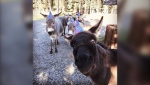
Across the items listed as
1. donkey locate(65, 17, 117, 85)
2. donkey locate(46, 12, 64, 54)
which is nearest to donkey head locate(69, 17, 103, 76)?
donkey locate(65, 17, 117, 85)

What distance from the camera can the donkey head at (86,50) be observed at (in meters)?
1.00

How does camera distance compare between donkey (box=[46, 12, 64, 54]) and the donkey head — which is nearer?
the donkey head

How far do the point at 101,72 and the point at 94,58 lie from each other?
0.13 meters

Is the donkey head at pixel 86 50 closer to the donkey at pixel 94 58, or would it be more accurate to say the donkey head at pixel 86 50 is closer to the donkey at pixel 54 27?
the donkey at pixel 94 58

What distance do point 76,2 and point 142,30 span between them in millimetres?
384

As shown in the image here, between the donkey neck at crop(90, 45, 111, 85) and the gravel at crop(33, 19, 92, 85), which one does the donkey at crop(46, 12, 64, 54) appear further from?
the donkey neck at crop(90, 45, 111, 85)

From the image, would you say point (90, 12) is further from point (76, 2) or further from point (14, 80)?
point (14, 80)

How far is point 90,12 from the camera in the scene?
46.1 inches

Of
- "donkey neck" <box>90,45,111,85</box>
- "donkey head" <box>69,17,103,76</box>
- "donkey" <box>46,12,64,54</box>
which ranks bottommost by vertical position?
"donkey neck" <box>90,45,111,85</box>

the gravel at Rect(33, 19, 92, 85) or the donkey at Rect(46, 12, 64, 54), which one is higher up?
the donkey at Rect(46, 12, 64, 54)

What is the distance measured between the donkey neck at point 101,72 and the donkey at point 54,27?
0.25 metres

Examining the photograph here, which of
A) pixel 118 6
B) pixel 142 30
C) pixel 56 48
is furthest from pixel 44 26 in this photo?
pixel 142 30

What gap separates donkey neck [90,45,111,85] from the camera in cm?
110

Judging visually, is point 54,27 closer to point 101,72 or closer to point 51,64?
point 51,64
